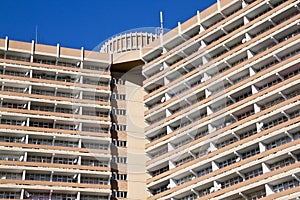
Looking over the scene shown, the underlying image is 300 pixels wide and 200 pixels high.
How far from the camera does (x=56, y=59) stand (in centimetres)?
9112

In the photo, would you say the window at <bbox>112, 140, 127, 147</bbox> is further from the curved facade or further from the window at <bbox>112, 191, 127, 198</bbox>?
the curved facade

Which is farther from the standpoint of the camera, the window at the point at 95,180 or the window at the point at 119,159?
the window at the point at 119,159

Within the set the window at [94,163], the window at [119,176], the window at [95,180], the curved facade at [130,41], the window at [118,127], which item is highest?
the curved facade at [130,41]

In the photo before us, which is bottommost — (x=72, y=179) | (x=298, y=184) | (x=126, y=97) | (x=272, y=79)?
(x=298, y=184)

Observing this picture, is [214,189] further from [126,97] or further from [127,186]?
[126,97]

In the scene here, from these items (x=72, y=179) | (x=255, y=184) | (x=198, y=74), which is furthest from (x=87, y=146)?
(x=255, y=184)

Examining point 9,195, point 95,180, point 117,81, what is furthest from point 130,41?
point 9,195

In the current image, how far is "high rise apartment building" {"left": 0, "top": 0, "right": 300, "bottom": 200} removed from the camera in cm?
7081

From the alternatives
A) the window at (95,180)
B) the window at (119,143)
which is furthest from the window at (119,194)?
the window at (119,143)

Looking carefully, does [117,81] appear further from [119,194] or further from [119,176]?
[119,194]

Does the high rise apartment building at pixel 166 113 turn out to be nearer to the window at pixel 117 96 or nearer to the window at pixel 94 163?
the window at pixel 94 163

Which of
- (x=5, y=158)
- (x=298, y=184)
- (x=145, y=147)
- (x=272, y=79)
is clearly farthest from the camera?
(x=145, y=147)

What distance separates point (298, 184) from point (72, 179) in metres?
32.1

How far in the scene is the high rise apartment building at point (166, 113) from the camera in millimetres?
70812
